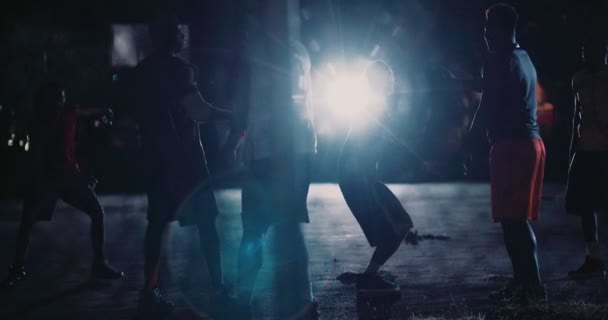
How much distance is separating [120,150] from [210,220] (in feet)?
48.9

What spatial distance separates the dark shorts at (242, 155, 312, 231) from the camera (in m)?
6.40

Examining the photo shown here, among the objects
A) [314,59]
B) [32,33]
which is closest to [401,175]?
[314,59]

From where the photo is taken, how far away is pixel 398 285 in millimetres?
7227

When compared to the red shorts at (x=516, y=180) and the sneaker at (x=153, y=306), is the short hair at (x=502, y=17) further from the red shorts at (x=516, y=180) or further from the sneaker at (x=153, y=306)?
the sneaker at (x=153, y=306)

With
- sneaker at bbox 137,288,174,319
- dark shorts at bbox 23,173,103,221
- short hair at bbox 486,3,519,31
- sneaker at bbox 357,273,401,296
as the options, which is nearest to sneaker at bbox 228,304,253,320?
sneaker at bbox 137,288,174,319

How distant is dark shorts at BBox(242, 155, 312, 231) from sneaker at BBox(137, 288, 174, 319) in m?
0.81

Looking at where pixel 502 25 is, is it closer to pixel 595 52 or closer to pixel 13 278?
pixel 595 52

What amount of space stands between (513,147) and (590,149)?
5.08 feet

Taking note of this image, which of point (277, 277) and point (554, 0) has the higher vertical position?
point (554, 0)

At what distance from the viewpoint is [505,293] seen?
661cm

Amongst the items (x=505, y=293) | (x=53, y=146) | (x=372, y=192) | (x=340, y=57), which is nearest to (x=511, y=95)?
(x=372, y=192)

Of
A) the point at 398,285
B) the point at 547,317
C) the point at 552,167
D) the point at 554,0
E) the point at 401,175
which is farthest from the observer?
the point at 554,0

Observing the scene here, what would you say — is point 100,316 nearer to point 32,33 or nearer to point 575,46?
point 575,46

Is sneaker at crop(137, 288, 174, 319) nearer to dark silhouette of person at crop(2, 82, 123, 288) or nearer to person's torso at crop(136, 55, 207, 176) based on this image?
person's torso at crop(136, 55, 207, 176)
